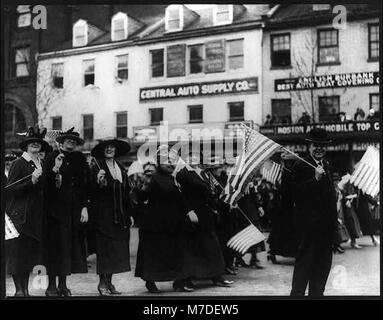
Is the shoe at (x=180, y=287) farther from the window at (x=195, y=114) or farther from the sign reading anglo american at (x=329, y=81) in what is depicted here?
the sign reading anglo american at (x=329, y=81)

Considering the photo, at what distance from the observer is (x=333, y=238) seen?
610 centimetres

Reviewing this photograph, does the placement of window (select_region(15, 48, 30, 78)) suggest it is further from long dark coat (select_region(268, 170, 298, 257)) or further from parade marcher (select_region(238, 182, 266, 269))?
long dark coat (select_region(268, 170, 298, 257))

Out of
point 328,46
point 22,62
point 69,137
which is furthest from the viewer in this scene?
point 22,62

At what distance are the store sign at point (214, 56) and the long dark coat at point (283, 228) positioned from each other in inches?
70.5

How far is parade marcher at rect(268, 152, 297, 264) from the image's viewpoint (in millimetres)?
7125

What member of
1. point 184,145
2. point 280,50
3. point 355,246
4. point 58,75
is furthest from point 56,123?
point 355,246

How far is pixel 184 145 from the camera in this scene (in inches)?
285

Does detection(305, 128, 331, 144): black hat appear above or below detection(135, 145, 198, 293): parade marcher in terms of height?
above

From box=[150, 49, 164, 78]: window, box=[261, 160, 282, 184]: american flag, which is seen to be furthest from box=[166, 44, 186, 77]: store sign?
box=[261, 160, 282, 184]: american flag

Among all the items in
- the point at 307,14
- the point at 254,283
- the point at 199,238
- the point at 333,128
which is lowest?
the point at 254,283

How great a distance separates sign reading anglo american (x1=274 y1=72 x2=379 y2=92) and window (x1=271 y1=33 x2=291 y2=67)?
10.9 inches

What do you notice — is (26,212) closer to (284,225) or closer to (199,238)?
(199,238)

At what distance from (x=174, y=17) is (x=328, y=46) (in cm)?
213

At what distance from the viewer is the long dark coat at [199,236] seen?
680cm
